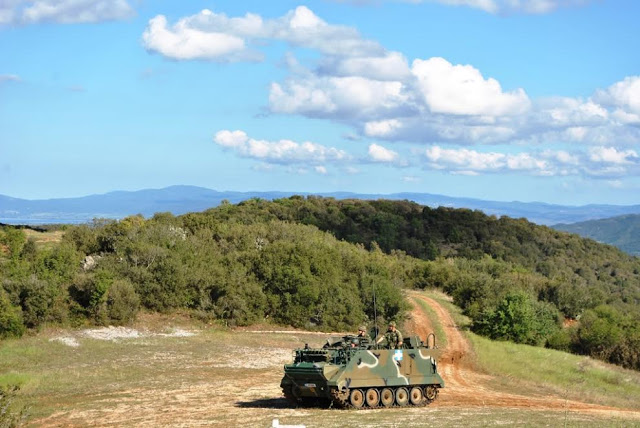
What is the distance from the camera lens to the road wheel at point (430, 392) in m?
27.9

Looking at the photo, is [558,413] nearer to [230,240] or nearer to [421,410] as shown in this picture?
[421,410]

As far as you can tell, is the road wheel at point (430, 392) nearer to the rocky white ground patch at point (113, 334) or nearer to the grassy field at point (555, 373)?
the grassy field at point (555, 373)

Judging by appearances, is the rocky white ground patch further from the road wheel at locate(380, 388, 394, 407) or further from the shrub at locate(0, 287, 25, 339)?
the road wheel at locate(380, 388, 394, 407)

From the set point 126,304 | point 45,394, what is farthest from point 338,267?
point 45,394

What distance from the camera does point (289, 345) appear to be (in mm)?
45156

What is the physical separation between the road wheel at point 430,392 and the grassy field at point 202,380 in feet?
0.90

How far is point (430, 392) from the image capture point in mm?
27984

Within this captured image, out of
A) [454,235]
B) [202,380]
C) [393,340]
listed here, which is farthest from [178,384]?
[454,235]

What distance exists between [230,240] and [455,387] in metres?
33.3

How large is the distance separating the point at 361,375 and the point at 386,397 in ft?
4.52

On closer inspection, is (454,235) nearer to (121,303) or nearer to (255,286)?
(255,286)

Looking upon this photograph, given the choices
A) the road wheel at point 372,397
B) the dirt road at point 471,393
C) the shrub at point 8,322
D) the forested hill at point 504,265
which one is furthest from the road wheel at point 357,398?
the forested hill at point 504,265

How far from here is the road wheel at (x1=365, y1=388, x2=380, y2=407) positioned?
26656mm

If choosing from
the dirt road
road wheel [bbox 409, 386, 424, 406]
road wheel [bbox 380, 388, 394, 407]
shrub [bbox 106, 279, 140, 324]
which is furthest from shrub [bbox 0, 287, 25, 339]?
road wheel [bbox 409, 386, 424, 406]
